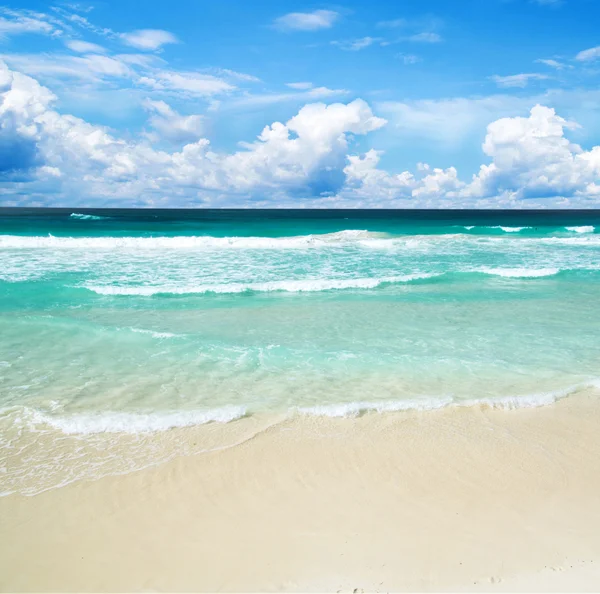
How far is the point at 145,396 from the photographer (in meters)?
7.22

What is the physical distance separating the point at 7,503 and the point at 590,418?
7.00 metres

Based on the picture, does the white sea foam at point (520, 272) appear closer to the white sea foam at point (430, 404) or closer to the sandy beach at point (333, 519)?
the white sea foam at point (430, 404)

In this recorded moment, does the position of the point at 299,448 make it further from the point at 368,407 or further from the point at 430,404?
the point at 430,404

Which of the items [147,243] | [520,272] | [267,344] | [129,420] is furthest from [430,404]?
[147,243]

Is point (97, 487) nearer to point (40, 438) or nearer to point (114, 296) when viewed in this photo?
point (40, 438)

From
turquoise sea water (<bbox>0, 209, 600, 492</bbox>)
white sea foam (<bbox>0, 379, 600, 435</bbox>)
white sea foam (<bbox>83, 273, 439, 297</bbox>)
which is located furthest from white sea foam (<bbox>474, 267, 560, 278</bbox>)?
white sea foam (<bbox>0, 379, 600, 435</bbox>)

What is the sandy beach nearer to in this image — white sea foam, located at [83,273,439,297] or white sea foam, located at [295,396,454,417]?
white sea foam, located at [295,396,454,417]

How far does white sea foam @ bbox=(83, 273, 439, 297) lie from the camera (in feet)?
50.9

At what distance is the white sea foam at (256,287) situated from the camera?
15508 mm

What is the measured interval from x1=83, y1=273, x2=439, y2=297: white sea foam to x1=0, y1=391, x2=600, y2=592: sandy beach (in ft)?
33.5

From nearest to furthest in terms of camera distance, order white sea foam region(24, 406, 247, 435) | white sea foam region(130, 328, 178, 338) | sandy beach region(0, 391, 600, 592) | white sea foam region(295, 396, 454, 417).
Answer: sandy beach region(0, 391, 600, 592), white sea foam region(24, 406, 247, 435), white sea foam region(295, 396, 454, 417), white sea foam region(130, 328, 178, 338)

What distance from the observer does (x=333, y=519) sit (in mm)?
4387

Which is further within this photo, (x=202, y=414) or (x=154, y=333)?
(x=154, y=333)

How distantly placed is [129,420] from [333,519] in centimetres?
322
